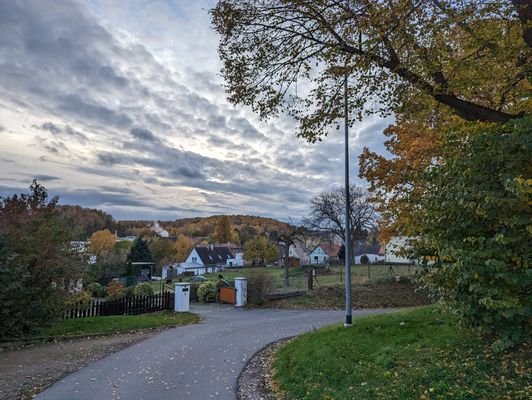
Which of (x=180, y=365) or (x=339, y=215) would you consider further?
(x=339, y=215)

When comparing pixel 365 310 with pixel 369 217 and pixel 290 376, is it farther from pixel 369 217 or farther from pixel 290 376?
pixel 369 217

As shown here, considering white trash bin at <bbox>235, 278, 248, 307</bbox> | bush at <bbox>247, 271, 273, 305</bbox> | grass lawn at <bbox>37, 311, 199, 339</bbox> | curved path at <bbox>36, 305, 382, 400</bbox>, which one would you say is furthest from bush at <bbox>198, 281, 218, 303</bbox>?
curved path at <bbox>36, 305, 382, 400</bbox>

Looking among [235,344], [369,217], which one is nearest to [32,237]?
[235,344]

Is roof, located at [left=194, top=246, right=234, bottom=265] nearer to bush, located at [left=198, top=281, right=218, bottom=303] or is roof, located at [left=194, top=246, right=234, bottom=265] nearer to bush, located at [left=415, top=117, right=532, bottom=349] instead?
bush, located at [left=198, top=281, right=218, bottom=303]

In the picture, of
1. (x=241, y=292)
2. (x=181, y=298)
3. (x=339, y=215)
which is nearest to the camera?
(x=181, y=298)

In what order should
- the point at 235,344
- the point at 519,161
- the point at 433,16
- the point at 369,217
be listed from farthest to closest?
1. the point at 369,217
2. the point at 235,344
3. the point at 433,16
4. the point at 519,161

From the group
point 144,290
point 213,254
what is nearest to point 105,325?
point 144,290

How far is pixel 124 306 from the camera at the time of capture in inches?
654

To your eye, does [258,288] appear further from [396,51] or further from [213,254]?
[213,254]

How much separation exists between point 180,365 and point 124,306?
9.26 meters

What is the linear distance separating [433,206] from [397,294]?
52.8 ft

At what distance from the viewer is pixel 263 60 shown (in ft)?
27.4

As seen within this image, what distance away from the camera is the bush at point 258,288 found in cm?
1947

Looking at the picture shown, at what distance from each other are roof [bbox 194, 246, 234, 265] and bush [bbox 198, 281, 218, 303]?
57667 mm
